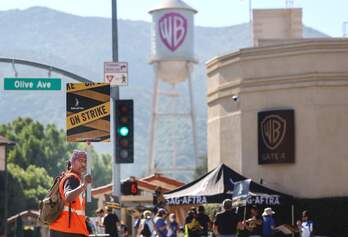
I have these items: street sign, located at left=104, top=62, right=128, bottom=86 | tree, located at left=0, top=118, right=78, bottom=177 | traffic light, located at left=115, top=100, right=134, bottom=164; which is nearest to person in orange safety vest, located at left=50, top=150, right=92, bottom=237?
traffic light, located at left=115, top=100, right=134, bottom=164

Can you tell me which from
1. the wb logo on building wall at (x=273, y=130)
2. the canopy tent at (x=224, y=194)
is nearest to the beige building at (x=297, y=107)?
the wb logo on building wall at (x=273, y=130)

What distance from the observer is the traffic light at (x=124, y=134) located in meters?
30.7

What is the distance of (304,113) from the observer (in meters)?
40.0

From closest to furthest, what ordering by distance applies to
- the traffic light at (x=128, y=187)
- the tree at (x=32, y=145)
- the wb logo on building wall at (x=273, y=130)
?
1. the traffic light at (x=128, y=187)
2. the wb logo on building wall at (x=273, y=130)
3. the tree at (x=32, y=145)

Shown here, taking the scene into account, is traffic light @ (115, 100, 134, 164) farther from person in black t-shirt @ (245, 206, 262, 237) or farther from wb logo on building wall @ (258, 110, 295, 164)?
wb logo on building wall @ (258, 110, 295, 164)

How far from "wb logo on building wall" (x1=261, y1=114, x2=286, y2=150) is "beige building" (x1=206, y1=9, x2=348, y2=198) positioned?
440mm

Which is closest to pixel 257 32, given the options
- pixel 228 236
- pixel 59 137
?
pixel 228 236

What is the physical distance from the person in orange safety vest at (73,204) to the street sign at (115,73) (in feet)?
48.3

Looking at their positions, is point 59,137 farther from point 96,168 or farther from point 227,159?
point 227,159

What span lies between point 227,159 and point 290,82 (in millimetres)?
4226

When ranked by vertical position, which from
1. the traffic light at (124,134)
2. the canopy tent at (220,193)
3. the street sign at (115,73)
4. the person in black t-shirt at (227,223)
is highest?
the street sign at (115,73)

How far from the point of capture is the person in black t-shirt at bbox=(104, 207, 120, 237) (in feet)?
110

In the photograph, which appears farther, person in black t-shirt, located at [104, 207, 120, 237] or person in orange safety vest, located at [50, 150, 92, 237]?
person in black t-shirt, located at [104, 207, 120, 237]

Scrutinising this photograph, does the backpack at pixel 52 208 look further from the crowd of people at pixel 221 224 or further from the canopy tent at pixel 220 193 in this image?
the canopy tent at pixel 220 193
